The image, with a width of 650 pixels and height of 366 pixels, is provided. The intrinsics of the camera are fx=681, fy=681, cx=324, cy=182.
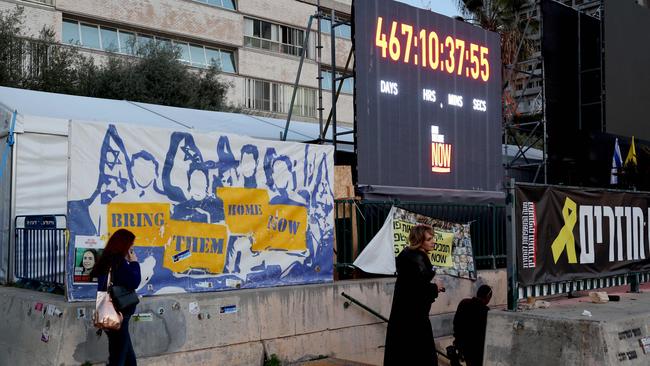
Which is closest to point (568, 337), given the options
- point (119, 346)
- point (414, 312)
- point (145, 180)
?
point (414, 312)

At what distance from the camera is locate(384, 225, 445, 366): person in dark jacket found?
6215 mm

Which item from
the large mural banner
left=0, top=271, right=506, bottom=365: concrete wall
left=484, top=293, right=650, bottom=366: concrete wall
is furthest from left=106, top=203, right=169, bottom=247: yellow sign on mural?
left=484, top=293, right=650, bottom=366: concrete wall

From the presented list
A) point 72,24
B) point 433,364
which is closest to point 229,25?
point 72,24

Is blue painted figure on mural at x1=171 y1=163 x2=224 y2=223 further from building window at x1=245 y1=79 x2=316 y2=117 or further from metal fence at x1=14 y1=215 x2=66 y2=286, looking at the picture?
building window at x1=245 y1=79 x2=316 y2=117

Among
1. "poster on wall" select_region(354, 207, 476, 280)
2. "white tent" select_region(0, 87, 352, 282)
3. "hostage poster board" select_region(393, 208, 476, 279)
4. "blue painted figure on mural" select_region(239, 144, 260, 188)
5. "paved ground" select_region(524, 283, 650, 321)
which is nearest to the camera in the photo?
"paved ground" select_region(524, 283, 650, 321)

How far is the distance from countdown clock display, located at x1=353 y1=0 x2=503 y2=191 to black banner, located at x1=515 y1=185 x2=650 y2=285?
409 centimetres

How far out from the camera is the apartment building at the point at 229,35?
112 ft

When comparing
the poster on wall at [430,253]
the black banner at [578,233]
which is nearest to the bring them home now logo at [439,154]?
the poster on wall at [430,253]

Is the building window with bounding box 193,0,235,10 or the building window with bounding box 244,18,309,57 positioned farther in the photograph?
the building window with bounding box 244,18,309,57

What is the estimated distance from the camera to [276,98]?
42688mm

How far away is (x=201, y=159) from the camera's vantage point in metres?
8.31

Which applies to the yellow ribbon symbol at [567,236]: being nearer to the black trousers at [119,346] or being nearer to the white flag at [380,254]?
the white flag at [380,254]

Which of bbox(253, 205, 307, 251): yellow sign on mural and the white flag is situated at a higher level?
bbox(253, 205, 307, 251): yellow sign on mural

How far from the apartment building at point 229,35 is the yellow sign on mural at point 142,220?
80.6 ft
